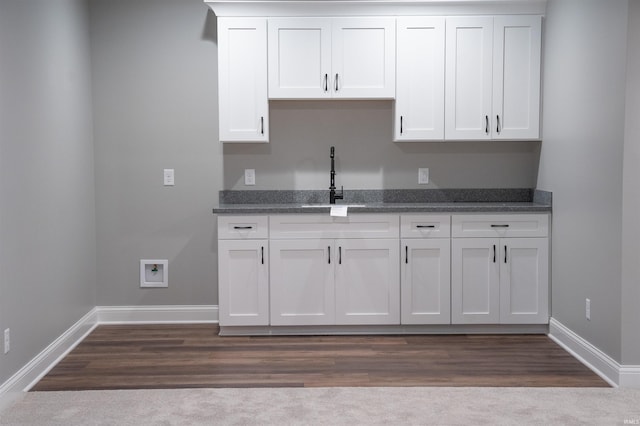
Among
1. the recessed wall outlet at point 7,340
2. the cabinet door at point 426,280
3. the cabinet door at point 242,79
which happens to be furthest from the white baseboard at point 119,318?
the cabinet door at point 426,280

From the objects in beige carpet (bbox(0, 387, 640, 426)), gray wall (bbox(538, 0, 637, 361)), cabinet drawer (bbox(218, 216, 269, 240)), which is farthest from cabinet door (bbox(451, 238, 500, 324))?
cabinet drawer (bbox(218, 216, 269, 240))

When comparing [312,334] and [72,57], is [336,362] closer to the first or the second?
[312,334]

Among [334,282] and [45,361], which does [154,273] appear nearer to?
[45,361]

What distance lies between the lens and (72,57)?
13.9 ft

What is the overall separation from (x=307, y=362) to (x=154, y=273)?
1585 mm

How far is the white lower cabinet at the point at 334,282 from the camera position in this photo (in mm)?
4285

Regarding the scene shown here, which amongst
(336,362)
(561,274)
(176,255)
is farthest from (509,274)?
(176,255)

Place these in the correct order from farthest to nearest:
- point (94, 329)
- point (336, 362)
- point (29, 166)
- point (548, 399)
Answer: point (94, 329) < point (336, 362) < point (29, 166) < point (548, 399)

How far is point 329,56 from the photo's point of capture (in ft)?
14.3

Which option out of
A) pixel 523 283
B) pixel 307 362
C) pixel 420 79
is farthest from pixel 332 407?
pixel 420 79

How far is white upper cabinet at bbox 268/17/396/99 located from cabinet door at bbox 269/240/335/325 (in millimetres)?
1050

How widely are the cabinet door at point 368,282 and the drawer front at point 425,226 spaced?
0.44 feet

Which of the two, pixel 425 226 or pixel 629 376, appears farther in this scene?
pixel 425 226

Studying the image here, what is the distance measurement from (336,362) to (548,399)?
1214mm
